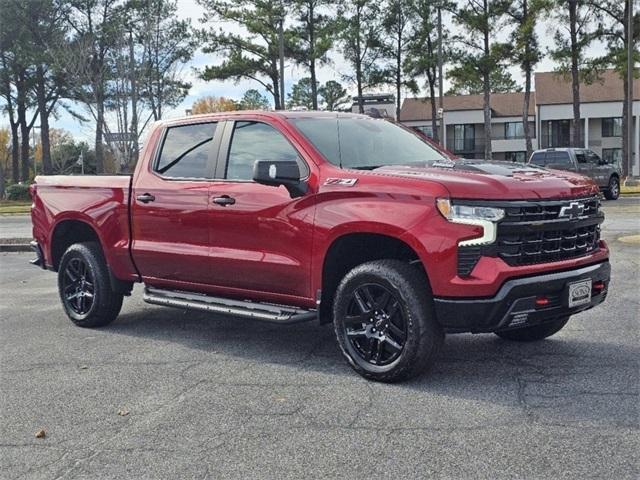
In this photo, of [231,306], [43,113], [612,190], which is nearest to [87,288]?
[231,306]

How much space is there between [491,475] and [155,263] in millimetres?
3897

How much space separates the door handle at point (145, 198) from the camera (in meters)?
6.60

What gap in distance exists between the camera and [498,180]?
483cm

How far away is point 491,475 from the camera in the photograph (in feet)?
11.7

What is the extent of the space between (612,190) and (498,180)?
21.6 meters

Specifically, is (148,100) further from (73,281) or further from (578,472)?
(578,472)

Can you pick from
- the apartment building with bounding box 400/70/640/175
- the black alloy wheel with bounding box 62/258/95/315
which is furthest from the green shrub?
the black alloy wheel with bounding box 62/258/95/315

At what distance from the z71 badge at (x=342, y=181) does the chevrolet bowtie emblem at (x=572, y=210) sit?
1.38m

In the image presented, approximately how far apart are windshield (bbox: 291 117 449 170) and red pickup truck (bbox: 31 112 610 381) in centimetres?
2

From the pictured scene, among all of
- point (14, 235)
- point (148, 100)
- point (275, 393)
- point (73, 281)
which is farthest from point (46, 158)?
point (275, 393)

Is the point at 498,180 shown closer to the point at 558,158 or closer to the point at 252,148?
the point at 252,148

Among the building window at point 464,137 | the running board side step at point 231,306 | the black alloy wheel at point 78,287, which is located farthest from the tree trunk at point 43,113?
the running board side step at point 231,306

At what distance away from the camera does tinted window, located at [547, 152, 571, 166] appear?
2466 centimetres

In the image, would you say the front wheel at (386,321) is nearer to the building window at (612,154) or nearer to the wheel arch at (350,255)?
the wheel arch at (350,255)
